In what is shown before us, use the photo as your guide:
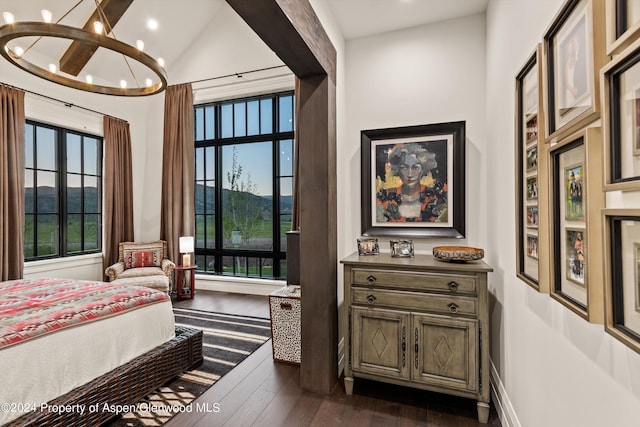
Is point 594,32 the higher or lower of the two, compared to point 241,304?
higher

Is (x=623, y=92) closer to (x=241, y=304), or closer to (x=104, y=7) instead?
(x=241, y=304)

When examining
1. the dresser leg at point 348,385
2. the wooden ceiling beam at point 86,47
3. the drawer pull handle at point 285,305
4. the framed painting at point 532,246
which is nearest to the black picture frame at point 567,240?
the framed painting at point 532,246

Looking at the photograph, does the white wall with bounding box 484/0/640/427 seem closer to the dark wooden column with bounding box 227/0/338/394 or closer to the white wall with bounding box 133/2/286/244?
the dark wooden column with bounding box 227/0/338/394

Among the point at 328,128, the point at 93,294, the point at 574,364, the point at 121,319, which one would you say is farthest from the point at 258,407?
the point at 328,128

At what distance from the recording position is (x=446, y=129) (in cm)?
254

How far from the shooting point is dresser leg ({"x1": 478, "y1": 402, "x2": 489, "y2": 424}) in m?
1.89

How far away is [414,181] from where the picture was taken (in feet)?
8.63

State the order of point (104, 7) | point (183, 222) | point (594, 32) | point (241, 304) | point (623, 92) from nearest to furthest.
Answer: point (623, 92) → point (594, 32) → point (104, 7) → point (241, 304) → point (183, 222)

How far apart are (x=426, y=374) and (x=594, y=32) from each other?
1915mm

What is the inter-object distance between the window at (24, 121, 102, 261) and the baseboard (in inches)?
215

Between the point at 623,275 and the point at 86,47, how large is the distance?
18.9 feet

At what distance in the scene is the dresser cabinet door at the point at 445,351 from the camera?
192 centimetres

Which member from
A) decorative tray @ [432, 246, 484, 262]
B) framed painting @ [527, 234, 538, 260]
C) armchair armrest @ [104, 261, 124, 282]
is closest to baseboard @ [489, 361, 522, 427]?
decorative tray @ [432, 246, 484, 262]

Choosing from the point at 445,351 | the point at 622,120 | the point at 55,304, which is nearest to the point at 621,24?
the point at 622,120
